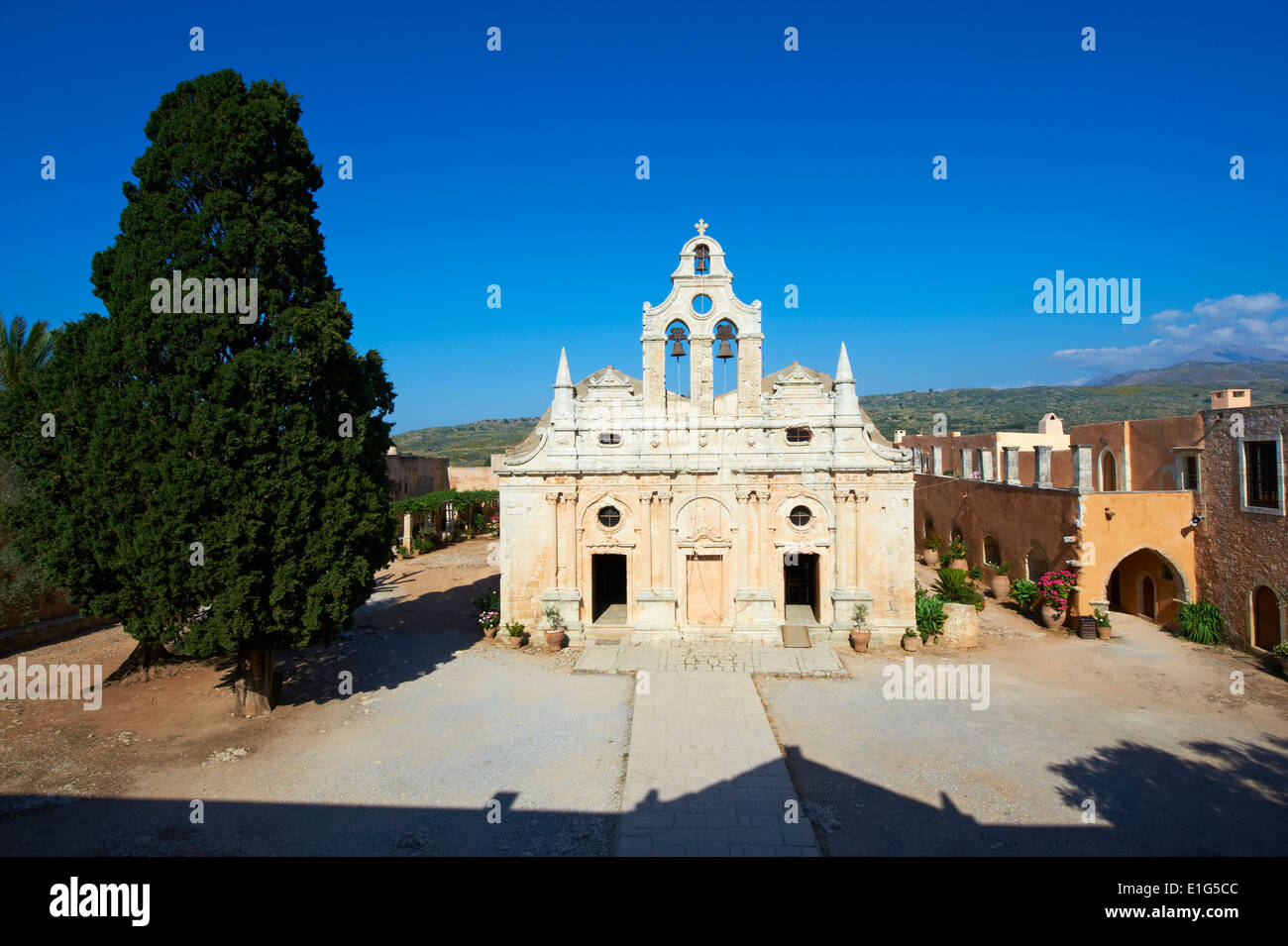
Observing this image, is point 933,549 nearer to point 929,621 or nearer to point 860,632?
point 929,621

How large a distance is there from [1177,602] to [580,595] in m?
19.1

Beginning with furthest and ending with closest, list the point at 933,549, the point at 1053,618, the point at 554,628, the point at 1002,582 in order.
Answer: the point at 933,549
the point at 1002,582
the point at 1053,618
the point at 554,628

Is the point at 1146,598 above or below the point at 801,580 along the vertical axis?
below

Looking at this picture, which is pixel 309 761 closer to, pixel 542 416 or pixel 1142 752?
pixel 542 416

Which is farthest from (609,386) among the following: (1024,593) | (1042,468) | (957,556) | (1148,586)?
(1148,586)

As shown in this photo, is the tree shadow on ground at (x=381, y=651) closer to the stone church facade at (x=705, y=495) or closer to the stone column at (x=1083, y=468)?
the stone church facade at (x=705, y=495)

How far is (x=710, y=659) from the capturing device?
18.5 m

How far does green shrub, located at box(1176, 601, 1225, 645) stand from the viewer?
64.1ft

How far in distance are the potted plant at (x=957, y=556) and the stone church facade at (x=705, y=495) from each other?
35.9 feet

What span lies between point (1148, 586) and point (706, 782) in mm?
19949

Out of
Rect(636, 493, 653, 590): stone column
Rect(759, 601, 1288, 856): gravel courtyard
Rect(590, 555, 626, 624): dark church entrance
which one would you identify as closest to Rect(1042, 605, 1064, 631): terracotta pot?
Rect(759, 601, 1288, 856): gravel courtyard

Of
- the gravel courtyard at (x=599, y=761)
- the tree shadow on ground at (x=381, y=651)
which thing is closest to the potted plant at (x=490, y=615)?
the tree shadow on ground at (x=381, y=651)

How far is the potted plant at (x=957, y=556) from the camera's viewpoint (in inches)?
1137
